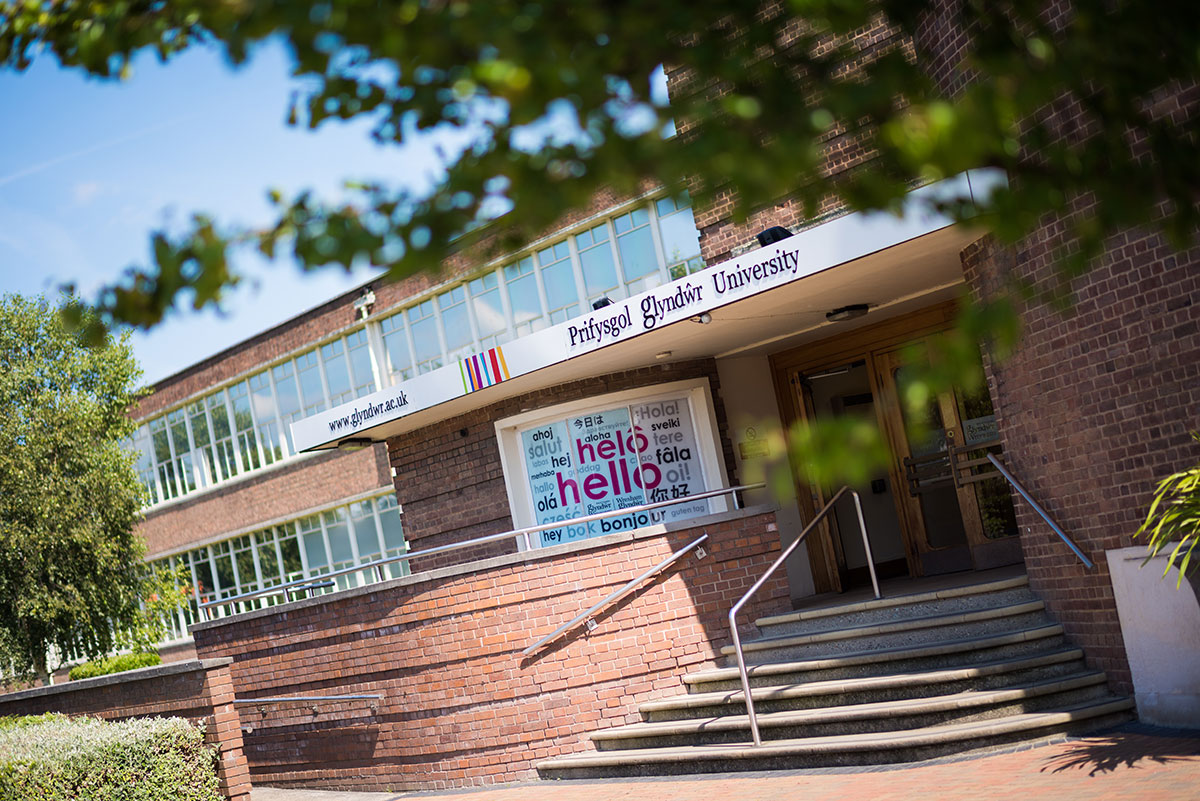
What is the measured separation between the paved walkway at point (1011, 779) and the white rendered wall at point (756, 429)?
4423 millimetres

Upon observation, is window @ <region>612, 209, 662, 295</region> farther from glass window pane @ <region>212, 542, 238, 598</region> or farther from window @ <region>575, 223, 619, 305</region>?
glass window pane @ <region>212, 542, 238, 598</region>

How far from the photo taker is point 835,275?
356 inches

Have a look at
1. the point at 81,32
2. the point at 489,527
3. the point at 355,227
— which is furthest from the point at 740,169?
the point at 489,527

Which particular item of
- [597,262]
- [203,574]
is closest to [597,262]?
[597,262]

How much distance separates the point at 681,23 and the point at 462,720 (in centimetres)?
902

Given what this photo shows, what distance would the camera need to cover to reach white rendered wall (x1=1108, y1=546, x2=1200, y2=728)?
6.97m

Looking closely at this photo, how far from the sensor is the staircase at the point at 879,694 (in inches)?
299

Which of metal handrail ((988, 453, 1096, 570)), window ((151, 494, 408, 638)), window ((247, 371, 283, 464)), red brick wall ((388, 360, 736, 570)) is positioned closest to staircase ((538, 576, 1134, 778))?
metal handrail ((988, 453, 1096, 570))

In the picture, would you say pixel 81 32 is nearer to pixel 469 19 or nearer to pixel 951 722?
pixel 469 19

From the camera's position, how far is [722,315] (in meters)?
10.1

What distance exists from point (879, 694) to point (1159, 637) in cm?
201

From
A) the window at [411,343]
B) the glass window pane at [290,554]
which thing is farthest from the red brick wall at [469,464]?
the glass window pane at [290,554]

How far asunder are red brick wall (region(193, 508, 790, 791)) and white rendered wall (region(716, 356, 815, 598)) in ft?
6.44

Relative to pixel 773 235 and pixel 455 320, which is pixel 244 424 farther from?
pixel 773 235
